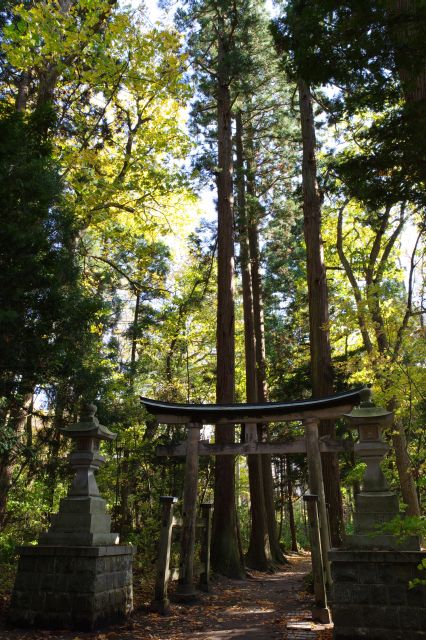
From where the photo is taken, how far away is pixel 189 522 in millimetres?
8570

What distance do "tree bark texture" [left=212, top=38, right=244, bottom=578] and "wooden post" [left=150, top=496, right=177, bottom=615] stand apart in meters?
3.41

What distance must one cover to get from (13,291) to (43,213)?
1393mm

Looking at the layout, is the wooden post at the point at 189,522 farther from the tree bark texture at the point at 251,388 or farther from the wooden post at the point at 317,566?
the tree bark texture at the point at 251,388

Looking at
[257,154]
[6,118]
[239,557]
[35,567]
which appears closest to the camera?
[35,567]

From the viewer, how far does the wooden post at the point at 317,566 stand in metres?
6.80

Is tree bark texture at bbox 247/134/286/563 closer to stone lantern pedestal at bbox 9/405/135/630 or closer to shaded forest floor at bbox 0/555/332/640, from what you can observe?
shaded forest floor at bbox 0/555/332/640

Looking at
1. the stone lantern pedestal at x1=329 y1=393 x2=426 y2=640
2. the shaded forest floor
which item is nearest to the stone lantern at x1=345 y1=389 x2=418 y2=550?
the stone lantern pedestal at x1=329 y1=393 x2=426 y2=640

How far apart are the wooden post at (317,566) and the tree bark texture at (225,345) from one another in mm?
4108

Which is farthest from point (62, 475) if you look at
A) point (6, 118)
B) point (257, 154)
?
point (257, 154)

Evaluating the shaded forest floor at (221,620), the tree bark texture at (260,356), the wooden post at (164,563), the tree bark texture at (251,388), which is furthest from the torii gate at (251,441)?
the tree bark texture at (260,356)

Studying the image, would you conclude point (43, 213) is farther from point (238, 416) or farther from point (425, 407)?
point (425, 407)

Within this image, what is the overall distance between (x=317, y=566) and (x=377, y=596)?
186cm

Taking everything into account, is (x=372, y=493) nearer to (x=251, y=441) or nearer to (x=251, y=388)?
(x=251, y=441)

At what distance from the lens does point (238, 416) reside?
9023 mm
